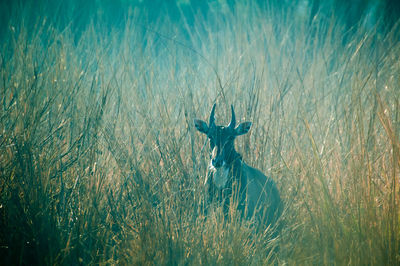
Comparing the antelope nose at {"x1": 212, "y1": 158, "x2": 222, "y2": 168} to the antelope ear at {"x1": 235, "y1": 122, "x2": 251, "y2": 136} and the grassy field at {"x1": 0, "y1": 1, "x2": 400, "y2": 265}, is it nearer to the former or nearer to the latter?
the grassy field at {"x1": 0, "y1": 1, "x2": 400, "y2": 265}

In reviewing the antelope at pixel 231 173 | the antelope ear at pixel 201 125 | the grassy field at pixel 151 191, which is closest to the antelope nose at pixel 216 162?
the antelope at pixel 231 173

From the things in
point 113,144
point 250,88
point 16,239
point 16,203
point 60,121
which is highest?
point 250,88

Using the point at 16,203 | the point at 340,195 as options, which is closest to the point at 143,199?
the point at 16,203

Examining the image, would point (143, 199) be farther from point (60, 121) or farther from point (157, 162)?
point (60, 121)

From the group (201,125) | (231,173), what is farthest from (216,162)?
(201,125)

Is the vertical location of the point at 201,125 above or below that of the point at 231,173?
above

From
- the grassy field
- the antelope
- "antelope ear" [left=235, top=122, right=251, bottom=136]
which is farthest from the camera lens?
"antelope ear" [left=235, top=122, right=251, bottom=136]

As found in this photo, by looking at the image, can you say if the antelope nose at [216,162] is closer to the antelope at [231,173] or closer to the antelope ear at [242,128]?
the antelope at [231,173]

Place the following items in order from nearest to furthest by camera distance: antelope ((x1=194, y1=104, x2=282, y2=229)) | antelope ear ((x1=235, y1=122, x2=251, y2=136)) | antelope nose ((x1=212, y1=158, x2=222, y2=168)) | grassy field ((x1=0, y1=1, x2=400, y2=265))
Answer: grassy field ((x1=0, y1=1, x2=400, y2=265)), antelope nose ((x1=212, y1=158, x2=222, y2=168)), antelope ((x1=194, y1=104, x2=282, y2=229)), antelope ear ((x1=235, y1=122, x2=251, y2=136))

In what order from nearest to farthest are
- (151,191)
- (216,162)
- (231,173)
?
(151,191)
(216,162)
(231,173)

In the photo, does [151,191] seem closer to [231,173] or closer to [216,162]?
[216,162]

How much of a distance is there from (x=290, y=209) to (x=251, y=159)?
0.87 meters

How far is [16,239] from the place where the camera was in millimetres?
1849

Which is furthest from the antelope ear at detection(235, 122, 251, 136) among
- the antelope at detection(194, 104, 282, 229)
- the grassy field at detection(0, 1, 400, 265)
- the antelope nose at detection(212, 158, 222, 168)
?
the antelope nose at detection(212, 158, 222, 168)
